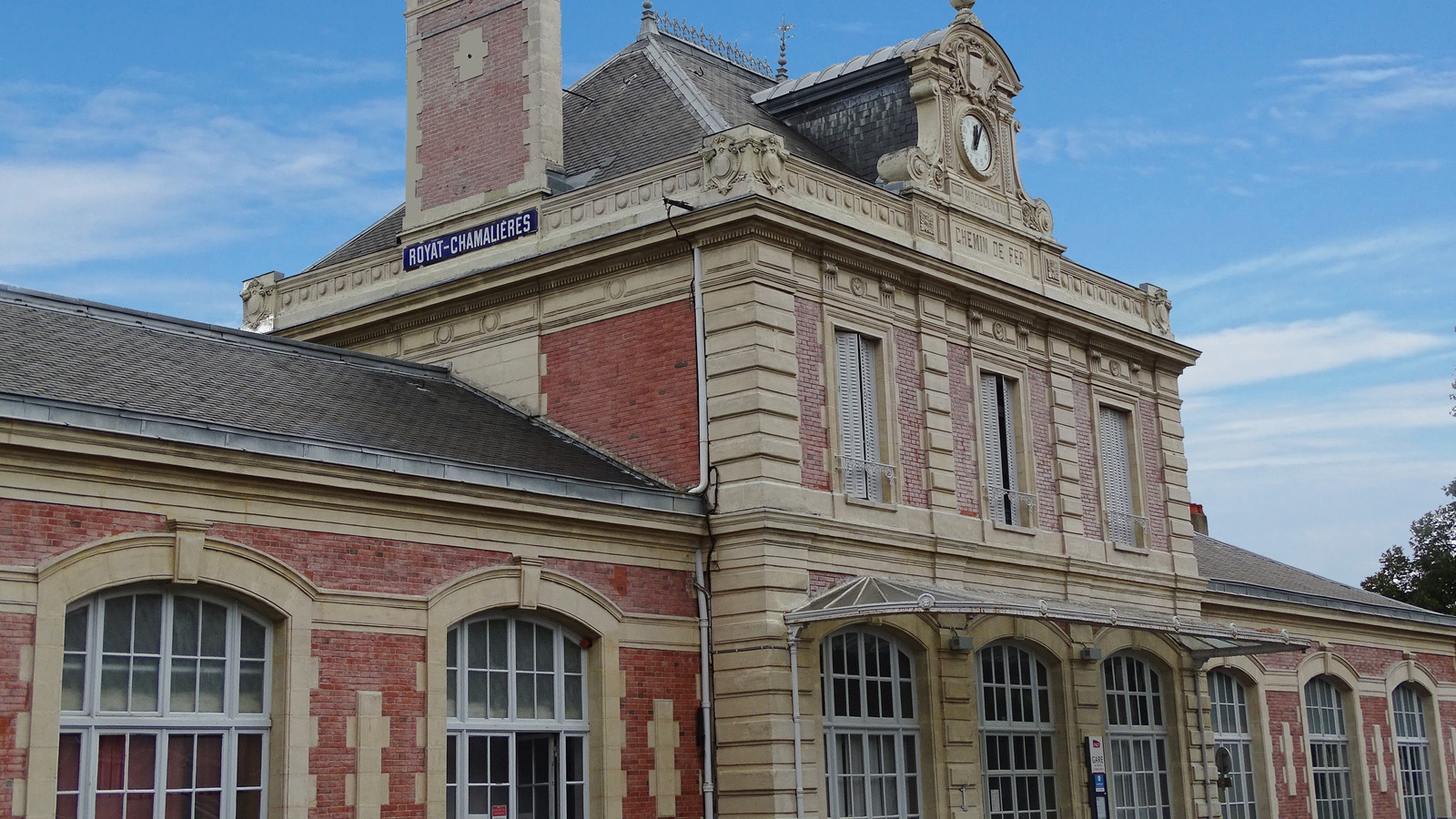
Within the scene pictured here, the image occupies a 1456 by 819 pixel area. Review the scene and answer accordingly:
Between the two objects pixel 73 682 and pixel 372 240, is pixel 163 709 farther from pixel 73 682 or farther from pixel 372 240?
pixel 372 240

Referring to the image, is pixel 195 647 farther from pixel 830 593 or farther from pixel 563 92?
pixel 563 92

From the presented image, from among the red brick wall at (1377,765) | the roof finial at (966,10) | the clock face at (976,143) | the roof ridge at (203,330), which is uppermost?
the roof finial at (966,10)

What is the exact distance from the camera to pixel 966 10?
25.9 metres

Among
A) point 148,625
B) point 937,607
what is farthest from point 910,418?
point 148,625

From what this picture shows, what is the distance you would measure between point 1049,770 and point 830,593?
5864 millimetres

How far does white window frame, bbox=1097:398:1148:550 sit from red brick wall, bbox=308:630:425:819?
13060 millimetres

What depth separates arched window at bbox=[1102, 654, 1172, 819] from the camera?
25.8 meters

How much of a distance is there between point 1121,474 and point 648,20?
1077 centimetres

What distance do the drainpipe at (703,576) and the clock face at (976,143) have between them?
224 inches

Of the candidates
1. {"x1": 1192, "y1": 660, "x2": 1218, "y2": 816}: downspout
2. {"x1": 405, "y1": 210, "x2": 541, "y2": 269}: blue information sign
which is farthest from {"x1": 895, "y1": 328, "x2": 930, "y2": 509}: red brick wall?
{"x1": 1192, "y1": 660, "x2": 1218, "y2": 816}: downspout

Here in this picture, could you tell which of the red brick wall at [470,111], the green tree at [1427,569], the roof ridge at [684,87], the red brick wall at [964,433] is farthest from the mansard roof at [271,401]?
the green tree at [1427,569]

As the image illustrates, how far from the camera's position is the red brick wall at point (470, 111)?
2469 centimetres

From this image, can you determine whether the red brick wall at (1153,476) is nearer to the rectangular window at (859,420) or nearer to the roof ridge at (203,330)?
the rectangular window at (859,420)

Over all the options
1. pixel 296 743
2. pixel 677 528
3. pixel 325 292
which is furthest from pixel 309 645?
pixel 325 292
